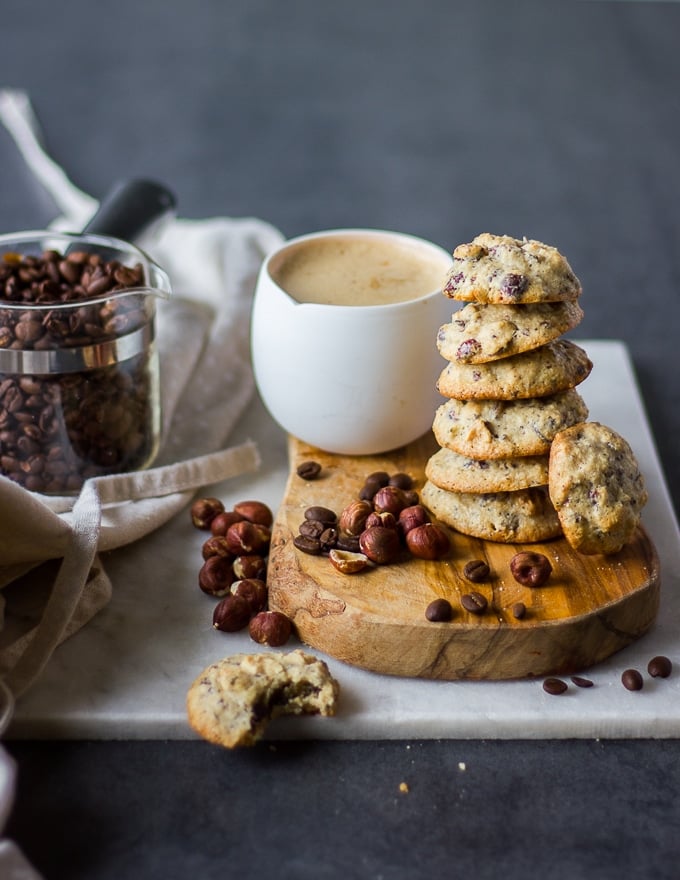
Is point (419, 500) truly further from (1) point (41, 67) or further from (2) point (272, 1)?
(2) point (272, 1)

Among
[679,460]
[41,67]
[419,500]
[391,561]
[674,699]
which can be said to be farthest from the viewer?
[41,67]

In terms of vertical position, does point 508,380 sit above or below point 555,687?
above

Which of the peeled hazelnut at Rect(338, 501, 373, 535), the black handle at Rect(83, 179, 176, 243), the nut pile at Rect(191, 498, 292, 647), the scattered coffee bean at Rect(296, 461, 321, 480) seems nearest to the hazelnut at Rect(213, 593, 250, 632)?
the nut pile at Rect(191, 498, 292, 647)

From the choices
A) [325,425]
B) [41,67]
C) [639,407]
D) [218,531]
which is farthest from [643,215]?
[41,67]

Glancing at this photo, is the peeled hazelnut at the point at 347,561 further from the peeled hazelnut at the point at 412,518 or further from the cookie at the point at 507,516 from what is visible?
the cookie at the point at 507,516

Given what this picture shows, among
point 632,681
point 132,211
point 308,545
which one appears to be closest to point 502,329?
point 308,545

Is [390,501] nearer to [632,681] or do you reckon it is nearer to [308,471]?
[308,471]
